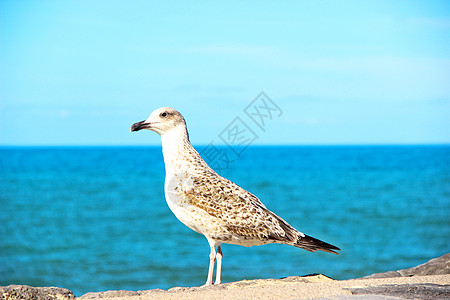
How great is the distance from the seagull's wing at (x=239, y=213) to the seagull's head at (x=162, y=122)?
29.4 inches

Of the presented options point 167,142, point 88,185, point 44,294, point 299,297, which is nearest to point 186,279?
point 167,142

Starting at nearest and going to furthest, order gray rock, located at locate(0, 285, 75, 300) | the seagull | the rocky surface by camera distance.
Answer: the rocky surface → gray rock, located at locate(0, 285, 75, 300) → the seagull

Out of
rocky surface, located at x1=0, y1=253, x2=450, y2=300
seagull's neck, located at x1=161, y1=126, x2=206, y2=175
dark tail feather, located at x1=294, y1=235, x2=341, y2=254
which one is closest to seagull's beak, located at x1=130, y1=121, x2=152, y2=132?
seagull's neck, located at x1=161, y1=126, x2=206, y2=175

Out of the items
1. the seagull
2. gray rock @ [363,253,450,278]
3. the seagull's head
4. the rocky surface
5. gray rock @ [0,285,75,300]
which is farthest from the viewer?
the seagull's head

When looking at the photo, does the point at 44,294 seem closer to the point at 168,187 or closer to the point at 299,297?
the point at 168,187

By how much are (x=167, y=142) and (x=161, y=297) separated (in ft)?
7.37

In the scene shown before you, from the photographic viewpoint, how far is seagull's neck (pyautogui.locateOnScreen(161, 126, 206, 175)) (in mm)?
6289

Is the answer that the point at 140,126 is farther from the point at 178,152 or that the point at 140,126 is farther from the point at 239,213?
the point at 239,213

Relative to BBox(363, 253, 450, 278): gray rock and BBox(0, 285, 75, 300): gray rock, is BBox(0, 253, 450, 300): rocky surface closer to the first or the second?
BBox(0, 285, 75, 300): gray rock

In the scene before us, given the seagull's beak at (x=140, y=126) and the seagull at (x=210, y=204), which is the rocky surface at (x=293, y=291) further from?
the seagull's beak at (x=140, y=126)

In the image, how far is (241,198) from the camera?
6164 millimetres

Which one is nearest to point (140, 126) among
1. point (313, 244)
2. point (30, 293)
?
point (30, 293)

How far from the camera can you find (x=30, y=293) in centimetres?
490

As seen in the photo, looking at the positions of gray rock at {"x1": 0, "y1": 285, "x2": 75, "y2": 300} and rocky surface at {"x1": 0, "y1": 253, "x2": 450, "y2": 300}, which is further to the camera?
gray rock at {"x1": 0, "y1": 285, "x2": 75, "y2": 300}
